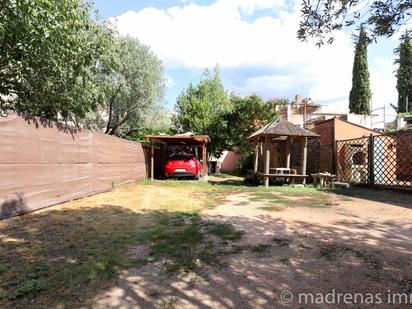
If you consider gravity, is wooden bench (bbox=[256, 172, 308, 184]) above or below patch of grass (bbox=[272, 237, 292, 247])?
above

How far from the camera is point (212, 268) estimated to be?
3648 mm

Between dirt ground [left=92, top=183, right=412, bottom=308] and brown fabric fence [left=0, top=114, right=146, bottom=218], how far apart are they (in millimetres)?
3810

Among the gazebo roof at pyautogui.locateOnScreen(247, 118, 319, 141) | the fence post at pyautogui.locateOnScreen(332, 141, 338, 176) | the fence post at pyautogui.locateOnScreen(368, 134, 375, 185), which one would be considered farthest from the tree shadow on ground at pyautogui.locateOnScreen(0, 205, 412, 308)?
the fence post at pyautogui.locateOnScreen(332, 141, 338, 176)

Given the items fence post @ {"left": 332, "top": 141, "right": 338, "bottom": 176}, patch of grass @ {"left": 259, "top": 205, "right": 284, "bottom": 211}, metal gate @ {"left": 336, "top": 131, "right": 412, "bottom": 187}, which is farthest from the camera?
fence post @ {"left": 332, "top": 141, "right": 338, "bottom": 176}

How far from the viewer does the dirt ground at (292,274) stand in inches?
114

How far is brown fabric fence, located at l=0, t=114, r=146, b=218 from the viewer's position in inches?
238

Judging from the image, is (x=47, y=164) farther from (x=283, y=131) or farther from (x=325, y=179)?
(x=325, y=179)

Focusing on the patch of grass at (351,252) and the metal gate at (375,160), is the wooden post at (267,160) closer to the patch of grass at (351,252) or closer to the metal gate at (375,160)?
the metal gate at (375,160)

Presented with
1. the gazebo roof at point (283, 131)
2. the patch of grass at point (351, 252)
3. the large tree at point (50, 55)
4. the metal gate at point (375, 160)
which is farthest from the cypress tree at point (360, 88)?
the patch of grass at point (351, 252)

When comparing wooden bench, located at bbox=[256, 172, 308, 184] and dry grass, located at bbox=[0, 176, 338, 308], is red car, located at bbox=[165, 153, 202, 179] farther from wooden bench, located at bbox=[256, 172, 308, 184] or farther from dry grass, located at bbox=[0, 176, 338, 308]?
dry grass, located at bbox=[0, 176, 338, 308]

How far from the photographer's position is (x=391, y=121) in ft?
89.8

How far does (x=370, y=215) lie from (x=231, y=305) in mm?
4918

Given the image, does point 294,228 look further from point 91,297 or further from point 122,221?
point 91,297

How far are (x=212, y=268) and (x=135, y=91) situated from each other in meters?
17.6
